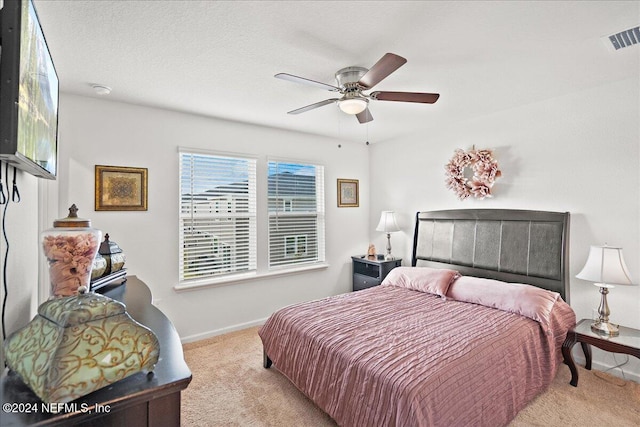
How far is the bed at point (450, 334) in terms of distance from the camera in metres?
1.71

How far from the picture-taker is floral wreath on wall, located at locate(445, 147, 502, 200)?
132 inches

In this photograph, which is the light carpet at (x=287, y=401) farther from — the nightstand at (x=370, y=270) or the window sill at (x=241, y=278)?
the nightstand at (x=370, y=270)

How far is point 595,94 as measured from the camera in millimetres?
2732

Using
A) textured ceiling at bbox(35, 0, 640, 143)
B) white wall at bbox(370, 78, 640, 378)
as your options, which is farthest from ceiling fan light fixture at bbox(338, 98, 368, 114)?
white wall at bbox(370, 78, 640, 378)

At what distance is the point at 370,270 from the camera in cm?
444

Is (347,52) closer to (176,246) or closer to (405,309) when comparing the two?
(405,309)

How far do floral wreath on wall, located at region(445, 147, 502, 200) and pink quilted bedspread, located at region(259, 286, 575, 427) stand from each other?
1.34m

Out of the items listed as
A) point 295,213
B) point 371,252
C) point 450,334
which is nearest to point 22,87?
point 450,334

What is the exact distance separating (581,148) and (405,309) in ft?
7.22

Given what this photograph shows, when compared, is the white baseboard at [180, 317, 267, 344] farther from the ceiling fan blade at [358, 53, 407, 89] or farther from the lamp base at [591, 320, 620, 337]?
the lamp base at [591, 320, 620, 337]

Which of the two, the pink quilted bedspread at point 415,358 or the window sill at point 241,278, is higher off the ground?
the window sill at point 241,278

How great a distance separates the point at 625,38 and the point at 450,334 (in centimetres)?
222

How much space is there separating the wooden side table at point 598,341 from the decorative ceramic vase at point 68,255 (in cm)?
332

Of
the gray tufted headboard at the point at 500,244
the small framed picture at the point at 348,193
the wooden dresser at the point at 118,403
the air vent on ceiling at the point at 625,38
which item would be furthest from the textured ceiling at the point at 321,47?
the small framed picture at the point at 348,193
